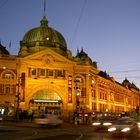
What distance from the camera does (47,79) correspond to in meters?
76.3

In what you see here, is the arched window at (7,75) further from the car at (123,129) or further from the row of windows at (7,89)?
the car at (123,129)

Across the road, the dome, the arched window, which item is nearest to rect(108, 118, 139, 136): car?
the road

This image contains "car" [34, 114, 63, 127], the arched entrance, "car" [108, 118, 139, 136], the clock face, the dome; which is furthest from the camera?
the dome

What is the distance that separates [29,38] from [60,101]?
20210 mm

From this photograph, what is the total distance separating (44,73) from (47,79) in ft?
5.10

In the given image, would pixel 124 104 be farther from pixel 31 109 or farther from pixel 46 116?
pixel 46 116

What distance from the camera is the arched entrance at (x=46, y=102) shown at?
74688 millimetres

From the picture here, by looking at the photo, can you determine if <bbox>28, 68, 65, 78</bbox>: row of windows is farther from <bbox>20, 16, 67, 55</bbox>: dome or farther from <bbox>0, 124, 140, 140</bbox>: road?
<bbox>0, 124, 140, 140</bbox>: road

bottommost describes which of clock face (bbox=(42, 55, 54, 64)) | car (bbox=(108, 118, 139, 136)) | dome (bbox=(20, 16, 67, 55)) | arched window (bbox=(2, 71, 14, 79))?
car (bbox=(108, 118, 139, 136))

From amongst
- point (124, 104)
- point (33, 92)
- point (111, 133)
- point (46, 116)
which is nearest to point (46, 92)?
point (33, 92)

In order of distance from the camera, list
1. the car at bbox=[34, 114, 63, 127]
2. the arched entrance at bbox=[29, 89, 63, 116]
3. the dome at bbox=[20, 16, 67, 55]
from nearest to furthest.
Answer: the car at bbox=[34, 114, 63, 127] → the arched entrance at bbox=[29, 89, 63, 116] → the dome at bbox=[20, 16, 67, 55]

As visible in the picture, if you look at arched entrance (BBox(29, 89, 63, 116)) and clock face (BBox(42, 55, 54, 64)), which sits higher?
clock face (BBox(42, 55, 54, 64))

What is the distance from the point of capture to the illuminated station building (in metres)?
73.6

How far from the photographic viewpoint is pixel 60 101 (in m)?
76.5
